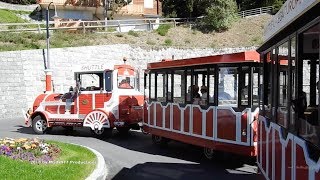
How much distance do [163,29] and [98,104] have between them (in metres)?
25.4

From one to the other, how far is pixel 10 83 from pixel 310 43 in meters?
24.3

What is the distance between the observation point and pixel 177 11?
56.2m

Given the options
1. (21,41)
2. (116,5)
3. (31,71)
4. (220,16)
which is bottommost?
(31,71)

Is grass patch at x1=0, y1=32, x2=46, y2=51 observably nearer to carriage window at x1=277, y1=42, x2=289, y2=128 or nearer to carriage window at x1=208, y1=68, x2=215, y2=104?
carriage window at x1=208, y1=68, x2=215, y2=104

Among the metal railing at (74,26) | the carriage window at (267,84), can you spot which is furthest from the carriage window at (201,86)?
the metal railing at (74,26)

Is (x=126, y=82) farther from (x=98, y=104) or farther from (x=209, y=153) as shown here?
(x=209, y=153)

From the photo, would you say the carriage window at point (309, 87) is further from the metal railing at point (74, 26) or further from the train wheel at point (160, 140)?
the metal railing at point (74, 26)

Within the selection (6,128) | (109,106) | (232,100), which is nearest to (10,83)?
(6,128)

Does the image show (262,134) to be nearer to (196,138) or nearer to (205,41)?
(196,138)

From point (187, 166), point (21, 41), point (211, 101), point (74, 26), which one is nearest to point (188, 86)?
point (211, 101)

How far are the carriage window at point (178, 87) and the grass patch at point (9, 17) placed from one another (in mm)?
38780

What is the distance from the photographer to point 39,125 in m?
17.8

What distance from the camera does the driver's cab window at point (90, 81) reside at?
16.6 m

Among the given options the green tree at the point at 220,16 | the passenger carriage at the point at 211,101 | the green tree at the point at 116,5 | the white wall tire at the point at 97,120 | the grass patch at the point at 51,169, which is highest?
the green tree at the point at 116,5
